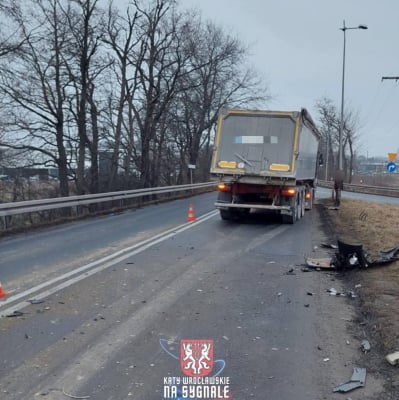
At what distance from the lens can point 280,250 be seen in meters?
10.1

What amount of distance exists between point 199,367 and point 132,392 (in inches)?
31.1

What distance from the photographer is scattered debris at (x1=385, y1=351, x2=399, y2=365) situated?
13.5 feet

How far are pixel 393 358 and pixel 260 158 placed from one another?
10391mm

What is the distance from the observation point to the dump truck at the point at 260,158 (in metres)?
14.1

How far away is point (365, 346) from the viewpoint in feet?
15.1

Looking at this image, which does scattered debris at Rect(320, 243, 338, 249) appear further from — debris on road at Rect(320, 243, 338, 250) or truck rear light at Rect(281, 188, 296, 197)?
truck rear light at Rect(281, 188, 296, 197)

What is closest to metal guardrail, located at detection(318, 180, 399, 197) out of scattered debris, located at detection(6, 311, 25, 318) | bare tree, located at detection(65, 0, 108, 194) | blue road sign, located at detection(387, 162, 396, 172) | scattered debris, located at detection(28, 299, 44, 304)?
blue road sign, located at detection(387, 162, 396, 172)

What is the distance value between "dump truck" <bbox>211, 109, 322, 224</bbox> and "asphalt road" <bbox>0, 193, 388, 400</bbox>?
4316mm

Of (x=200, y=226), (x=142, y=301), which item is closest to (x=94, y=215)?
(x=200, y=226)

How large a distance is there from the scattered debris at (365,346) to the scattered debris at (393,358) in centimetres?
28

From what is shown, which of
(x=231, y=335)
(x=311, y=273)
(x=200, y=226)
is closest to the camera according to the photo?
(x=231, y=335)

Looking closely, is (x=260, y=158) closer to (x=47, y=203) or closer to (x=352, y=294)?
(x=47, y=203)

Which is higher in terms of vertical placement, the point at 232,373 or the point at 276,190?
the point at 276,190

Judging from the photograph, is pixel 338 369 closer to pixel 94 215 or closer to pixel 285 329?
pixel 285 329
